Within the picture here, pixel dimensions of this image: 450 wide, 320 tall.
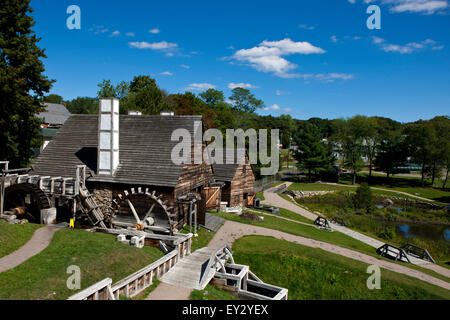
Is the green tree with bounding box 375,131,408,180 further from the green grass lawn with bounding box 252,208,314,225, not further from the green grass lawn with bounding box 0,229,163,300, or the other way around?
the green grass lawn with bounding box 0,229,163,300

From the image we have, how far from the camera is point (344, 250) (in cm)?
1686

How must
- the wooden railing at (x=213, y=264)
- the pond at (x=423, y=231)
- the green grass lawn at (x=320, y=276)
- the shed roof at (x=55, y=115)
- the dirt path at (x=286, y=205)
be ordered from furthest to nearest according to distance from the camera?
the shed roof at (x=55, y=115), the dirt path at (x=286, y=205), the pond at (x=423, y=231), the green grass lawn at (x=320, y=276), the wooden railing at (x=213, y=264)

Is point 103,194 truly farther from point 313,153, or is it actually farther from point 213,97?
point 213,97

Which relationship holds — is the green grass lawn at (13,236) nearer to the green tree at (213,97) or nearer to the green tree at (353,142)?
the green tree at (353,142)

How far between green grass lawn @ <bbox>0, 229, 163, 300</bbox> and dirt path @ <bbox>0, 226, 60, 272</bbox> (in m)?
0.26

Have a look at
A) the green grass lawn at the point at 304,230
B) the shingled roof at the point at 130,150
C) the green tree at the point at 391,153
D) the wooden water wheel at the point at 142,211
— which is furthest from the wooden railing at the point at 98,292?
the green tree at the point at 391,153

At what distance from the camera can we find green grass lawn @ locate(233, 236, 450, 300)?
12125 mm

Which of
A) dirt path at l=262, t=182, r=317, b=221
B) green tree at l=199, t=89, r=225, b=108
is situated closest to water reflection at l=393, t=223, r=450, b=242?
dirt path at l=262, t=182, r=317, b=221

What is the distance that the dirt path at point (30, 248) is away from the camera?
9.84 metres

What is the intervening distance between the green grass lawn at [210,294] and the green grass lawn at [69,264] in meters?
2.58

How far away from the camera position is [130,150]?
17.7 meters

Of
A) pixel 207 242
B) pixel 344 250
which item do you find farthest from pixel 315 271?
pixel 207 242

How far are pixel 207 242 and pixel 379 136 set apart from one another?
175 feet

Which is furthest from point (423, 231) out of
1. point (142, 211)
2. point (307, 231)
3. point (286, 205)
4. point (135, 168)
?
point (135, 168)
